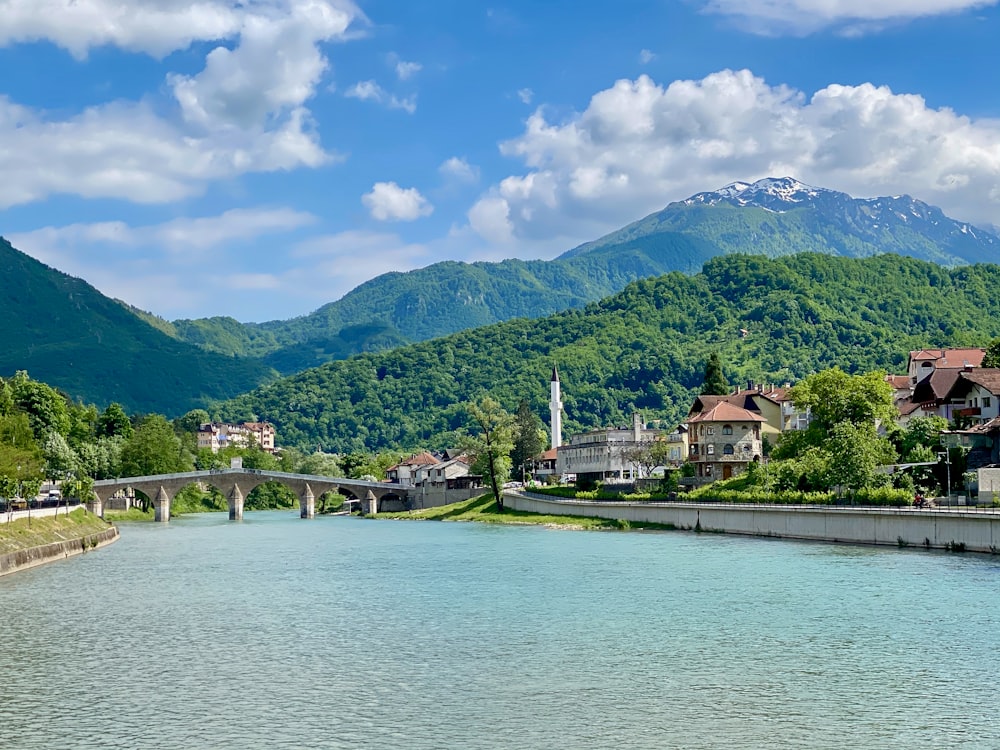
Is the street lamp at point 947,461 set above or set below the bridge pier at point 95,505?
above

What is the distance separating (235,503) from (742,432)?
223ft

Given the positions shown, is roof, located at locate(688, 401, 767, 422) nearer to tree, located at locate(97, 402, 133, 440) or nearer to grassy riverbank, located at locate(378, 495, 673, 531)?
grassy riverbank, located at locate(378, 495, 673, 531)

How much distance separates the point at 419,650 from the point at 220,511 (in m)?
134

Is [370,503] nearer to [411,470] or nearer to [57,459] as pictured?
[411,470]

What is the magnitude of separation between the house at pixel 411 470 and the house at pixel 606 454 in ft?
91.5

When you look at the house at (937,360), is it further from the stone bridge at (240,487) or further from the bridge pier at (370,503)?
the bridge pier at (370,503)

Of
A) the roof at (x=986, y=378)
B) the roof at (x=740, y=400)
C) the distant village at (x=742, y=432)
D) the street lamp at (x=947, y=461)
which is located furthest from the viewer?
the roof at (x=740, y=400)

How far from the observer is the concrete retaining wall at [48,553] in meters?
55.9

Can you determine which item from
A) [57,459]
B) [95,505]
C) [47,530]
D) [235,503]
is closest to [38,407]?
[95,505]

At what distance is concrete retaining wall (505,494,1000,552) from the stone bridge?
5688cm

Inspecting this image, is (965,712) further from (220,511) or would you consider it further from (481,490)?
(220,511)

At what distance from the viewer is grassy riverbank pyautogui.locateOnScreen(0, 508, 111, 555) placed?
59.7 m

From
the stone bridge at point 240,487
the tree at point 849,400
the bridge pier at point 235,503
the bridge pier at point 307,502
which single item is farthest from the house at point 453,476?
the tree at point 849,400

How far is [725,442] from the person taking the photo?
9606 cm
